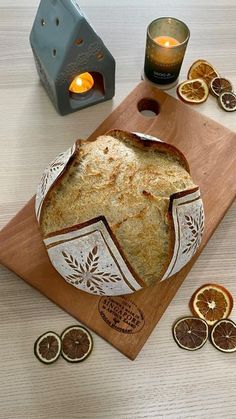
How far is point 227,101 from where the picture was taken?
130 centimetres

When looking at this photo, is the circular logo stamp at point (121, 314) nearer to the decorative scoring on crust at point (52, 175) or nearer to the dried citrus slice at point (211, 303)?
the dried citrus slice at point (211, 303)

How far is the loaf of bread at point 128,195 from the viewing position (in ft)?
2.87

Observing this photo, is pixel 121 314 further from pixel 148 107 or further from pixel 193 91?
pixel 193 91

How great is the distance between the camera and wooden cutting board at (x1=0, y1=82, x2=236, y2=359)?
38.6 inches

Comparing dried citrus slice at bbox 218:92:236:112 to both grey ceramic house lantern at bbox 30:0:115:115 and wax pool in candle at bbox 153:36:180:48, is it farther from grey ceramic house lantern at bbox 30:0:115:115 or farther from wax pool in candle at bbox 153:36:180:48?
→ grey ceramic house lantern at bbox 30:0:115:115

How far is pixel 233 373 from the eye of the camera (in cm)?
98

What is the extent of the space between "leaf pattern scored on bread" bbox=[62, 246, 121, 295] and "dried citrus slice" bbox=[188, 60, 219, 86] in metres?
0.74

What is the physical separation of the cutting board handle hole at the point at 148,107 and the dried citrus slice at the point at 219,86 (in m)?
0.19

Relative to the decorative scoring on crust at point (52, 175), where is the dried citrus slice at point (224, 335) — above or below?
below

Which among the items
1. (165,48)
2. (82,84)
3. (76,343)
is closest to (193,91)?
(165,48)

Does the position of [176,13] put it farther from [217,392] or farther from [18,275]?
[217,392]

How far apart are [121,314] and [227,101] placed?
702 mm

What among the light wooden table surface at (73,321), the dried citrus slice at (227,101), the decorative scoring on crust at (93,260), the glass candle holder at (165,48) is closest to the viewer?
the decorative scoring on crust at (93,260)

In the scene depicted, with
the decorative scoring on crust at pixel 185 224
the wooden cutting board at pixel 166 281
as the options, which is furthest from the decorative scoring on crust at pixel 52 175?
the decorative scoring on crust at pixel 185 224
